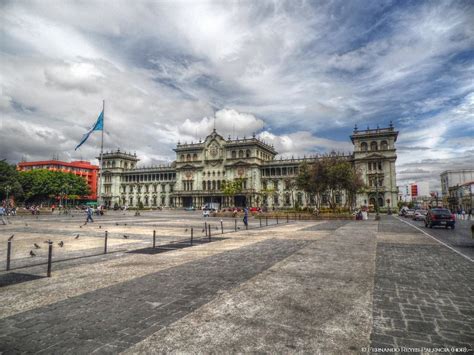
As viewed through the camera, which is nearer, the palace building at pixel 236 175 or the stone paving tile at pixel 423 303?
the stone paving tile at pixel 423 303

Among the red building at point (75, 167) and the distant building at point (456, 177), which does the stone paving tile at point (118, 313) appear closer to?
the red building at point (75, 167)

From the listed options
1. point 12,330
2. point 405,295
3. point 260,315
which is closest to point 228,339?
point 260,315

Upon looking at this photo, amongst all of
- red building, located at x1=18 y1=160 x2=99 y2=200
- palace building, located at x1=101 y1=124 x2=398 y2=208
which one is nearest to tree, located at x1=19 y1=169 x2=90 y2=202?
palace building, located at x1=101 y1=124 x2=398 y2=208

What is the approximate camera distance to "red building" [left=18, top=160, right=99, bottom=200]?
119750 millimetres

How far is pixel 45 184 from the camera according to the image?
83.6 metres

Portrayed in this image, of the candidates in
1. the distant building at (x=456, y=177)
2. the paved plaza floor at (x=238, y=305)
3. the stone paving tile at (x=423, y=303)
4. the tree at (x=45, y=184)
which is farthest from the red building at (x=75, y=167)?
the distant building at (x=456, y=177)

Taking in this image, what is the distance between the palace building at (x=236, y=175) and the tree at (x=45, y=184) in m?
13.7

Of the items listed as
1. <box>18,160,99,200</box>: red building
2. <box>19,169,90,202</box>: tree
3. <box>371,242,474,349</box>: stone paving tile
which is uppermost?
<box>18,160,99,200</box>: red building

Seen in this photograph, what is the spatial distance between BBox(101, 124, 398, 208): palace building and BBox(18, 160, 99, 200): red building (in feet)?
106

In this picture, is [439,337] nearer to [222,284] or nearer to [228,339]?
[228,339]

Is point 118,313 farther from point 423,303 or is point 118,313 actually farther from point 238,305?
point 423,303

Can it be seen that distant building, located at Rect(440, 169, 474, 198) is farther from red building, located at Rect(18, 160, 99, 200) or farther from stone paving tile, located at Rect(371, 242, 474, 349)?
red building, located at Rect(18, 160, 99, 200)

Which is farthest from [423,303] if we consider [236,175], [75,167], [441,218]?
[75,167]

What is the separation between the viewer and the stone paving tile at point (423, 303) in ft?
13.4
